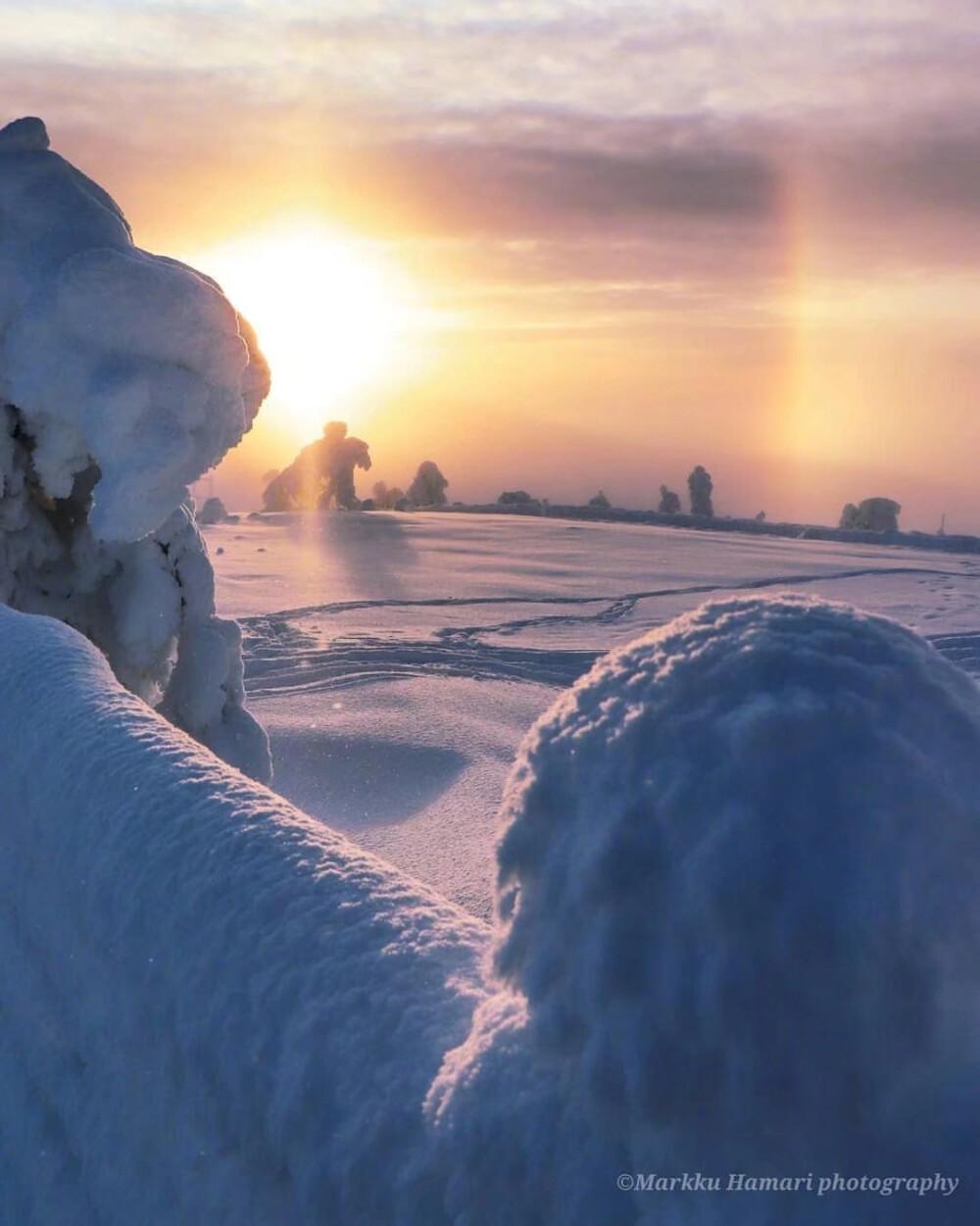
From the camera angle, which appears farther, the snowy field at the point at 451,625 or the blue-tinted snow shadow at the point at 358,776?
the snowy field at the point at 451,625

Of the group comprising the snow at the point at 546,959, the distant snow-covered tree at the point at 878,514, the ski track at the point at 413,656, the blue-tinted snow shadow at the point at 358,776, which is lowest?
the blue-tinted snow shadow at the point at 358,776

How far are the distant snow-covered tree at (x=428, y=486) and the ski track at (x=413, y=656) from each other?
13047mm

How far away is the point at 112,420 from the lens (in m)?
3.58

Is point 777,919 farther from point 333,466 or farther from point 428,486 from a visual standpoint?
point 428,486

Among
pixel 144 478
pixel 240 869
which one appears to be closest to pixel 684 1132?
pixel 240 869

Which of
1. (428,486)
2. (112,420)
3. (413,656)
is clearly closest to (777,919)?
(112,420)

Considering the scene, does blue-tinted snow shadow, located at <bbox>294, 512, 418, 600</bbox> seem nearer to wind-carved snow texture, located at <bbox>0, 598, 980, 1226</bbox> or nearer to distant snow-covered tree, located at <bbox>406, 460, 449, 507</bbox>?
distant snow-covered tree, located at <bbox>406, 460, 449, 507</bbox>

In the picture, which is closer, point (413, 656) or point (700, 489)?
point (413, 656)

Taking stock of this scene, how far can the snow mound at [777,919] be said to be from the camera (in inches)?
28.2

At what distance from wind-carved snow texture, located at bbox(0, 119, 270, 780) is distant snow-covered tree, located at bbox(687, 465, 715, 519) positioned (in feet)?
53.5

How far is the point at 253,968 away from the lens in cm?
130

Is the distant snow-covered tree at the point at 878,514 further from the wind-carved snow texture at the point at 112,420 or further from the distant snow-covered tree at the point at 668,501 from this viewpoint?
the wind-carved snow texture at the point at 112,420

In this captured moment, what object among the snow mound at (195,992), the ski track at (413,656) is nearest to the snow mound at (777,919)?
the snow mound at (195,992)

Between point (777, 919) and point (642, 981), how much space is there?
0.12 m
